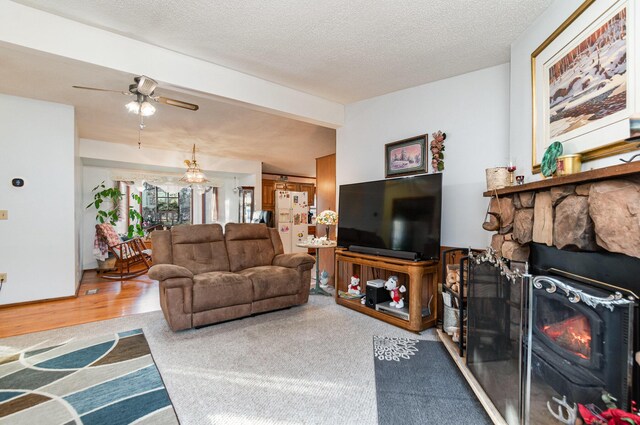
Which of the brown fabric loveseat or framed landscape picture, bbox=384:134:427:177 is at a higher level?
framed landscape picture, bbox=384:134:427:177

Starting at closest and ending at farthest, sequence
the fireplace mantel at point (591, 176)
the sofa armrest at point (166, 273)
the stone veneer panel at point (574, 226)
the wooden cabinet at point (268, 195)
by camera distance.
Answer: the fireplace mantel at point (591, 176)
the stone veneer panel at point (574, 226)
the sofa armrest at point (166, 273)
the wooden cabinet at point (268, 195)

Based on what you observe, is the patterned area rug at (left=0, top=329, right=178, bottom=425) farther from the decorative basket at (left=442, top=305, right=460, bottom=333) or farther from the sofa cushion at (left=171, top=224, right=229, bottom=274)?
the decorative basket at (left=442, top=305, right=460, bottom=333)

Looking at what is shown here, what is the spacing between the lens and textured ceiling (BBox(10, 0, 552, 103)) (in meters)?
2.07

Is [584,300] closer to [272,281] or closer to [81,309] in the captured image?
[272,281]

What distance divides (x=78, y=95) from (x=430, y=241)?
4.29 metres

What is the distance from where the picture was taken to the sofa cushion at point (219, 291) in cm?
279

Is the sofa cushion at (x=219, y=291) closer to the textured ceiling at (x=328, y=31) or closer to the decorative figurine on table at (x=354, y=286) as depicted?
the decorative figurine on table at (x=354, y=286)

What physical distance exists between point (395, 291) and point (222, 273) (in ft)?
6.11

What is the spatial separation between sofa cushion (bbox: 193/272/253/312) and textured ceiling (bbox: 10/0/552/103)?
215cm

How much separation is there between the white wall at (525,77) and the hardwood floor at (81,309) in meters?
4.00

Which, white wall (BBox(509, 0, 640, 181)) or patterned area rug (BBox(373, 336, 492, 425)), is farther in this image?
white wall (BBox(509, 0, 640, 181))

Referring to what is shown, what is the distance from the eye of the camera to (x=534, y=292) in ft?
4.48

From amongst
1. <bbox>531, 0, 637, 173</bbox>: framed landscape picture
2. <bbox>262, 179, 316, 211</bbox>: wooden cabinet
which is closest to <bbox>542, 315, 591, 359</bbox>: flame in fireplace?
<bbox>531, 0, 637, 173</bbox>: framed landscape picture

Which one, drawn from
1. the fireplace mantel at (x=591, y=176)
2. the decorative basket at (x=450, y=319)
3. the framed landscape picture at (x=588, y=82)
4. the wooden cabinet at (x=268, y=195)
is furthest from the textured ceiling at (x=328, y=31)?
the wooden cabinet at (x=268, y=195)
